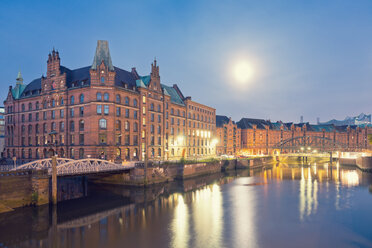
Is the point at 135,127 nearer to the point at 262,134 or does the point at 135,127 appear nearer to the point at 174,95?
the point at 174,95

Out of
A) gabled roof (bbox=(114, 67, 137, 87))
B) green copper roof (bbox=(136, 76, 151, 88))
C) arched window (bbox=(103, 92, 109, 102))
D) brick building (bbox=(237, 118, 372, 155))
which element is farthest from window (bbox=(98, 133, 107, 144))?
brick building (bbox=(237, 118, 372, 155))

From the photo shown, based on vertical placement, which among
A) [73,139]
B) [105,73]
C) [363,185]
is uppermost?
[105,73]

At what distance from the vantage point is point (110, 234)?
1124 inches

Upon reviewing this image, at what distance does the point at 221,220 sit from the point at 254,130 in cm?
12834

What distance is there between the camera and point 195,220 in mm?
33844

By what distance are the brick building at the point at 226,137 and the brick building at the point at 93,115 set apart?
→ 51.6m

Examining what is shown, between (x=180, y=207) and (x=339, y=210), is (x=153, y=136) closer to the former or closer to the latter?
(x=180, y=207)

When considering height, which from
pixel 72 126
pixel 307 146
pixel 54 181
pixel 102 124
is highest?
pixel 102 124

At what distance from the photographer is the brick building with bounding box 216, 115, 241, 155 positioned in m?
135

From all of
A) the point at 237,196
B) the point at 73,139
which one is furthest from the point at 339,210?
the point at 73,139

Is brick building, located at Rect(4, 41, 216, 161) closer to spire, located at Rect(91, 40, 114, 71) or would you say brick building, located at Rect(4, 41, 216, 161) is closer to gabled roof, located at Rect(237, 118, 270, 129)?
spire, located at Rect(91, 40, 114, 71)

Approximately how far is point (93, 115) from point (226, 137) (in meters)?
89.0

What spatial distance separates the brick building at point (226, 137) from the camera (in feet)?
444

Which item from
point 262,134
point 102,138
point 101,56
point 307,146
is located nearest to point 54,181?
point 102,138
